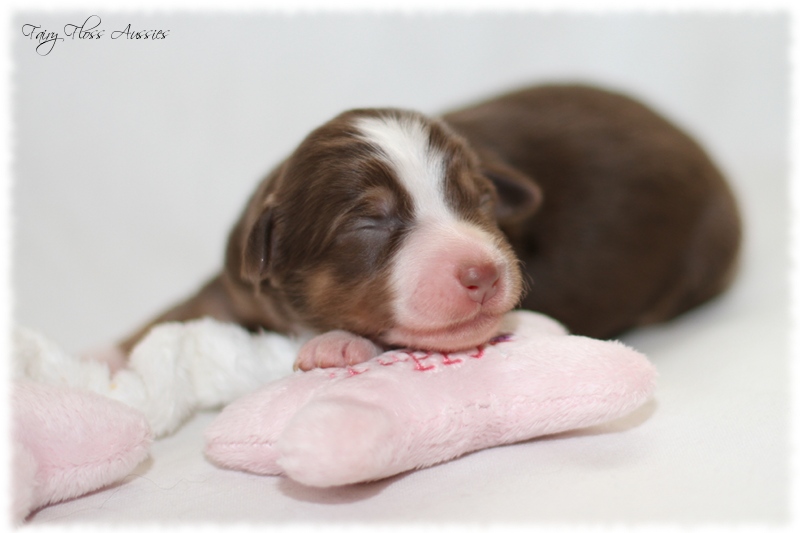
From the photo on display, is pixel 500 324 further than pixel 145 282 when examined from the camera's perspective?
No

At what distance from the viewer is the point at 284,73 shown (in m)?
5.28

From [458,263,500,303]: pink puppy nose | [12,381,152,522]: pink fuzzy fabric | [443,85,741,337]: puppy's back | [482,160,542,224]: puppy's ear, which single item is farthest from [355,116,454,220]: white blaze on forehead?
[12,381,152,522]: pink fuzzy fabric

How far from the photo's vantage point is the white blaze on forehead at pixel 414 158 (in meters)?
2.48

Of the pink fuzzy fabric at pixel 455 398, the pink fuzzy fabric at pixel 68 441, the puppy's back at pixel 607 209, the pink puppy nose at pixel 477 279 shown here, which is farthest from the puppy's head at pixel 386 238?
the pink fuzzy fabric at pixel 68 441

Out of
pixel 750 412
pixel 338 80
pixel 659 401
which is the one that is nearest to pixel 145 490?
pixel 659 401

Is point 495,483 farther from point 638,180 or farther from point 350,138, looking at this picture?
point 638,180

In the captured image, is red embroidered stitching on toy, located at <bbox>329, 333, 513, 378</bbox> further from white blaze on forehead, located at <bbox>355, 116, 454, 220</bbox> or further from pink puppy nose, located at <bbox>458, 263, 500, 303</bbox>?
white blaze on forehead, located at <bbox>355, 116, 454, 220</bbox>

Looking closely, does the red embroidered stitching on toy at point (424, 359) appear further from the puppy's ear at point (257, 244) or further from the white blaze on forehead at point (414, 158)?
the puppy's ear at point (257, 244)

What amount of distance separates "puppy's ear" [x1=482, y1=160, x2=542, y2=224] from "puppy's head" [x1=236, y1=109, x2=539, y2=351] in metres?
0.16

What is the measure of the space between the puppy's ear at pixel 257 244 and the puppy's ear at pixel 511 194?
79 cm

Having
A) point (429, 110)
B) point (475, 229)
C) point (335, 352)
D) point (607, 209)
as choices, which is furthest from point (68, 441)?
point (429, 110)

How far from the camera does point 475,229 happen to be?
2.44 m

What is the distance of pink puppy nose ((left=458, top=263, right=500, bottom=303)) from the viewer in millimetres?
2219

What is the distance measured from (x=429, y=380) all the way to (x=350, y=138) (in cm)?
85
